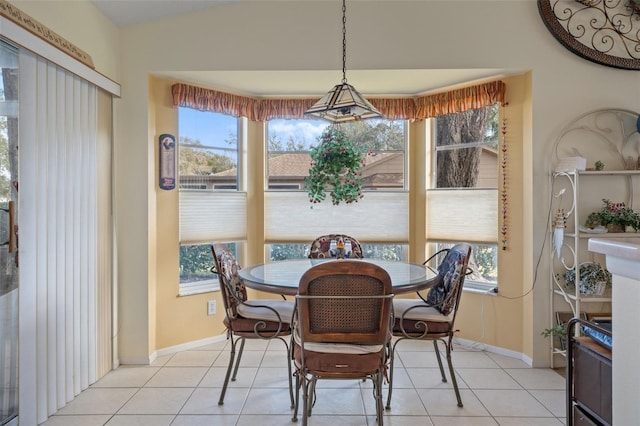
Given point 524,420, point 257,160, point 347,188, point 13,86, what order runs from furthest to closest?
1. point 257,160
2. point 347,188
3. point 524,420
4. point 13,86

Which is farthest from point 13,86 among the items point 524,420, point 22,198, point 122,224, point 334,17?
point 524,420

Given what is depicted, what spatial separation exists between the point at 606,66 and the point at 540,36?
1.81ft

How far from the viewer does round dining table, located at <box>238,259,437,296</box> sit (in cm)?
214

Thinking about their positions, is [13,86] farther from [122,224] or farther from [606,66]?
[606,66]

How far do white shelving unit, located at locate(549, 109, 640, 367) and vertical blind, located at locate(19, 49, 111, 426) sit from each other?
3388 mm

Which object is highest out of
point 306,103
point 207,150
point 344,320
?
point 306,103

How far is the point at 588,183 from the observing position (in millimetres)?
2969

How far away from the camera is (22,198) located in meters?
2.08

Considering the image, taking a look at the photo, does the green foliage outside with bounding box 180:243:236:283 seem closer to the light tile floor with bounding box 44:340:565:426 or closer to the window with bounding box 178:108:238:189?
the window with bounding box 178:108:238:189

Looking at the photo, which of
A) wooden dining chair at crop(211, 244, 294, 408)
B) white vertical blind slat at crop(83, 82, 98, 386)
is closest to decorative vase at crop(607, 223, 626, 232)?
wooden dining chair at crop(211, 244, 294, 408)

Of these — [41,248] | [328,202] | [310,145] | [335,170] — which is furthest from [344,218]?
[41,248]

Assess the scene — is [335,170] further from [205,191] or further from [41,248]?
[41,248]

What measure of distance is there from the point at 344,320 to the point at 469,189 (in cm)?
218

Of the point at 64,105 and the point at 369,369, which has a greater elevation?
the point at 64,105
